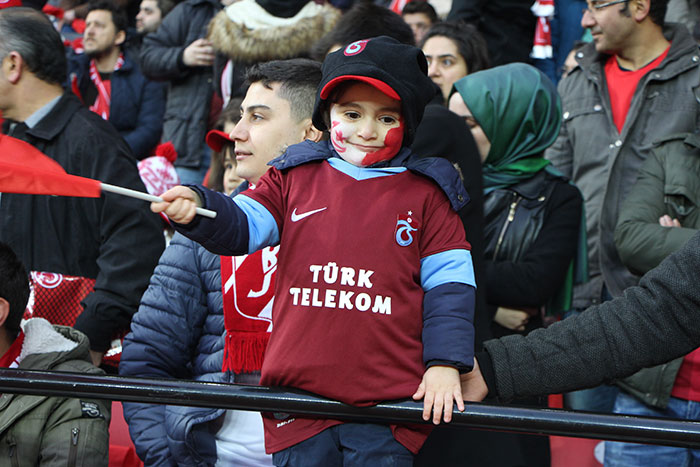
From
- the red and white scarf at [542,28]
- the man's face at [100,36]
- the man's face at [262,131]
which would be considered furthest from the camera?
the man's face at [100,36]

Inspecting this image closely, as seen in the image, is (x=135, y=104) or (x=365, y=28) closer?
(x=365, y=28)

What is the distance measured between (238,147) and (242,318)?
0.54 meters

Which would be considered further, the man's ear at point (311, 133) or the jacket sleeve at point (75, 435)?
the man's ear at point (311, 133)

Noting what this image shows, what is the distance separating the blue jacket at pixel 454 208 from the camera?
6.82 feet

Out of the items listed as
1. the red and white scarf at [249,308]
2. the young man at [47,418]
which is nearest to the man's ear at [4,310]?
the young man at [47,418]

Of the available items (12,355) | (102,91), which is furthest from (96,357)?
(102,91)

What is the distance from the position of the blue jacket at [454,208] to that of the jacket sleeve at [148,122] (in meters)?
4.88

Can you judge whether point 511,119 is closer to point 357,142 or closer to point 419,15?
point 357,142

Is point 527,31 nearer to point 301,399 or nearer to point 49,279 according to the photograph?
point 49,279

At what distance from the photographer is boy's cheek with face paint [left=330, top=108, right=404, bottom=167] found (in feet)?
7.68

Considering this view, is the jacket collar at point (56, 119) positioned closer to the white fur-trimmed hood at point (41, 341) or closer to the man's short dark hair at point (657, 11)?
the white fur-trimmed hood at point (41, 341)

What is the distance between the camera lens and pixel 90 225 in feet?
12.1

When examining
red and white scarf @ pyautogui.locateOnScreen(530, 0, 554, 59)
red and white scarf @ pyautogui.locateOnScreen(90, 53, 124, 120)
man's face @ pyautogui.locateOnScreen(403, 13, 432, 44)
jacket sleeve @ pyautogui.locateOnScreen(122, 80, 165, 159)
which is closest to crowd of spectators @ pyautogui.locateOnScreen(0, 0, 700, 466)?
red and white scarf @ pyautogui.locateOnScreen(530, 0, 554, 59)

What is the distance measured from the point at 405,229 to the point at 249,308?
643 millimetres
